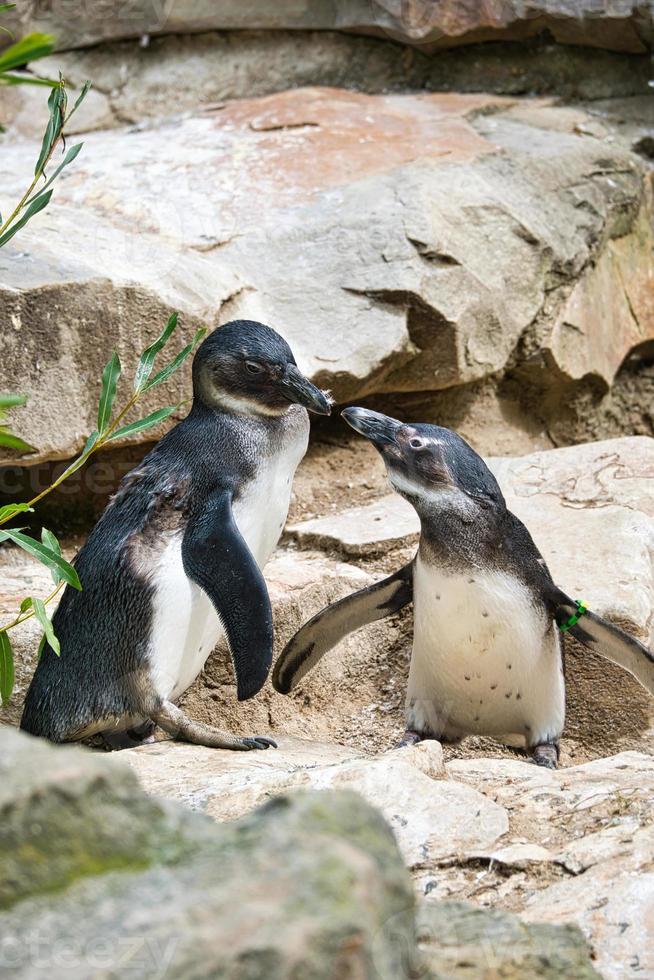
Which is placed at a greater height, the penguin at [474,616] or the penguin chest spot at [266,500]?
the penguin chest spot at [266,500]

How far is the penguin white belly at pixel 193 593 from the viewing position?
2977 millimetres

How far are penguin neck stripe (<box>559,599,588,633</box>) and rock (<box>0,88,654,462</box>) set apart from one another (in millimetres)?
1364

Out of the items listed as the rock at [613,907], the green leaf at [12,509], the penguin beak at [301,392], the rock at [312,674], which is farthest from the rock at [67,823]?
the rock at [312,674]

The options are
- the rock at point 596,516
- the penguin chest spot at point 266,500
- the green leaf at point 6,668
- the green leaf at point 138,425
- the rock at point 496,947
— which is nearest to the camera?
the rock at point 496,947

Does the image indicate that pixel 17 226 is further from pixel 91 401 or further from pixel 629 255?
pixel 629 255

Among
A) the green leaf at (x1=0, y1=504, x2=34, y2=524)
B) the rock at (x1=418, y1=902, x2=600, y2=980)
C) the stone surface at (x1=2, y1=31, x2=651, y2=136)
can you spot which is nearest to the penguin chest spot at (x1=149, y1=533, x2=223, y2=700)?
the green leaf at (x1=0, y1=504, x2=34, y2=524)

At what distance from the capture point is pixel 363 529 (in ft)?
13.4

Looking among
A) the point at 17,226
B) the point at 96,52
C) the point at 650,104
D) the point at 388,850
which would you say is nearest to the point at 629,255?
the point at 650,104

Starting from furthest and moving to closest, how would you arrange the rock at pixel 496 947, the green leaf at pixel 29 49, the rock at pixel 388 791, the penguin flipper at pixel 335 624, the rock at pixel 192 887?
the penguin flipper at pixel 335 624
the rock at pixel 388 791
the green leaf at pixel 29 49
the rock at pixel 496 947
the rock at pixel 192 887

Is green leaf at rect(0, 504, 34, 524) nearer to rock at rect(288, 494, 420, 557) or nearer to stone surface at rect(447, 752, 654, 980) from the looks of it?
stone surface at rect(447, 752, 654, 980)

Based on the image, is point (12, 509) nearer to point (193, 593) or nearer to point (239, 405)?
point (193, 593)

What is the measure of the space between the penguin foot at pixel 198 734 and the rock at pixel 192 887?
1.57 m

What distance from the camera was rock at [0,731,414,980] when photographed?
1.17 m

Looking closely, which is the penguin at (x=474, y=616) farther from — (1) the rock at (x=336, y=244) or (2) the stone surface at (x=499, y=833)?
(1) the rock at (x=336, y=244)
